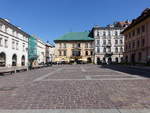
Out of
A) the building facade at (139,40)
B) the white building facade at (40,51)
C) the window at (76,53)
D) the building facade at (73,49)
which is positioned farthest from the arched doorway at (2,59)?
the window at (76,53)

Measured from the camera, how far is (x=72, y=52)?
212ft

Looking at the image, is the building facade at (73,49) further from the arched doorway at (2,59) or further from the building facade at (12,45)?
the arched doorway at (2,59)

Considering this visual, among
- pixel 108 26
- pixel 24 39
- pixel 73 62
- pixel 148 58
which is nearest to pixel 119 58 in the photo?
pixel 108 26

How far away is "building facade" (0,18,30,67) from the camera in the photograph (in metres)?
33.6

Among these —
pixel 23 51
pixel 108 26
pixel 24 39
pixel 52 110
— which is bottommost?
pixel 52 110

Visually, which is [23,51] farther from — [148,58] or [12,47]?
[148,58]

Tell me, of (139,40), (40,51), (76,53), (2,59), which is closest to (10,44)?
(2,59)

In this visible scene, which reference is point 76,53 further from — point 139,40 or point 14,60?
point 14,60

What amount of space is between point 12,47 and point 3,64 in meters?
5.43

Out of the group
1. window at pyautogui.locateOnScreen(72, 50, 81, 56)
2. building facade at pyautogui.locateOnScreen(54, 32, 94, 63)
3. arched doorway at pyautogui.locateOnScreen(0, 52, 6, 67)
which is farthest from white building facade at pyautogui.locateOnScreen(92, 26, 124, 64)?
arched doorway at pyautogui.locateOnScreen(0, 52, 6, 67)

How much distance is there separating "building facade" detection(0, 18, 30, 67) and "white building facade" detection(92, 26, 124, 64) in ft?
92.8

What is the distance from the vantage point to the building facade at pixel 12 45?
110 ft

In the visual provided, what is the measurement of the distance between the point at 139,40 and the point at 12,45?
31.8 meters

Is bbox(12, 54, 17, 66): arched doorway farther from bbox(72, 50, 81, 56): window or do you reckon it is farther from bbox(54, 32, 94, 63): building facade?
bbox(72, 50, 81, 56): window
